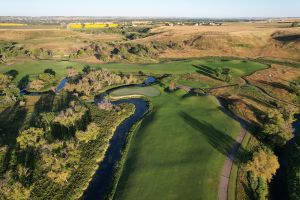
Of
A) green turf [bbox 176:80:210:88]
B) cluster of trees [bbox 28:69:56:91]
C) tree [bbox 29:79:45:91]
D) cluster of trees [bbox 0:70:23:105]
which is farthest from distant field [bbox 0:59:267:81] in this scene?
cluster of trees [bbox 0:70:23:105]

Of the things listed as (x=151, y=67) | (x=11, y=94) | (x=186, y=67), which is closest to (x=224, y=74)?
(x=186, y=67)

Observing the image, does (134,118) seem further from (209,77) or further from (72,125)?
(209,77)

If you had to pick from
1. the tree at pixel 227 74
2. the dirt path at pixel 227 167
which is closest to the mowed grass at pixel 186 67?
the tree at pixel 227 74

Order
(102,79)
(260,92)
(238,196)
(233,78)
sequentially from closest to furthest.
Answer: (238,196) < (260,92) < (102,79) < (233,78)

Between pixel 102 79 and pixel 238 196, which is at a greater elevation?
pixel 102 79

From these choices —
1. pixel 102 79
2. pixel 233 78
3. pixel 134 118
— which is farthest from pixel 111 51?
pixel 134 118

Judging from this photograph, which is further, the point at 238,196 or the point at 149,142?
the point at 149,142

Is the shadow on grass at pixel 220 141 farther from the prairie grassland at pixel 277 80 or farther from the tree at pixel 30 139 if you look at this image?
the prairie grassland at pixel 277 80

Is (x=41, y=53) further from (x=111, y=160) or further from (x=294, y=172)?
(x=294, y=172)
